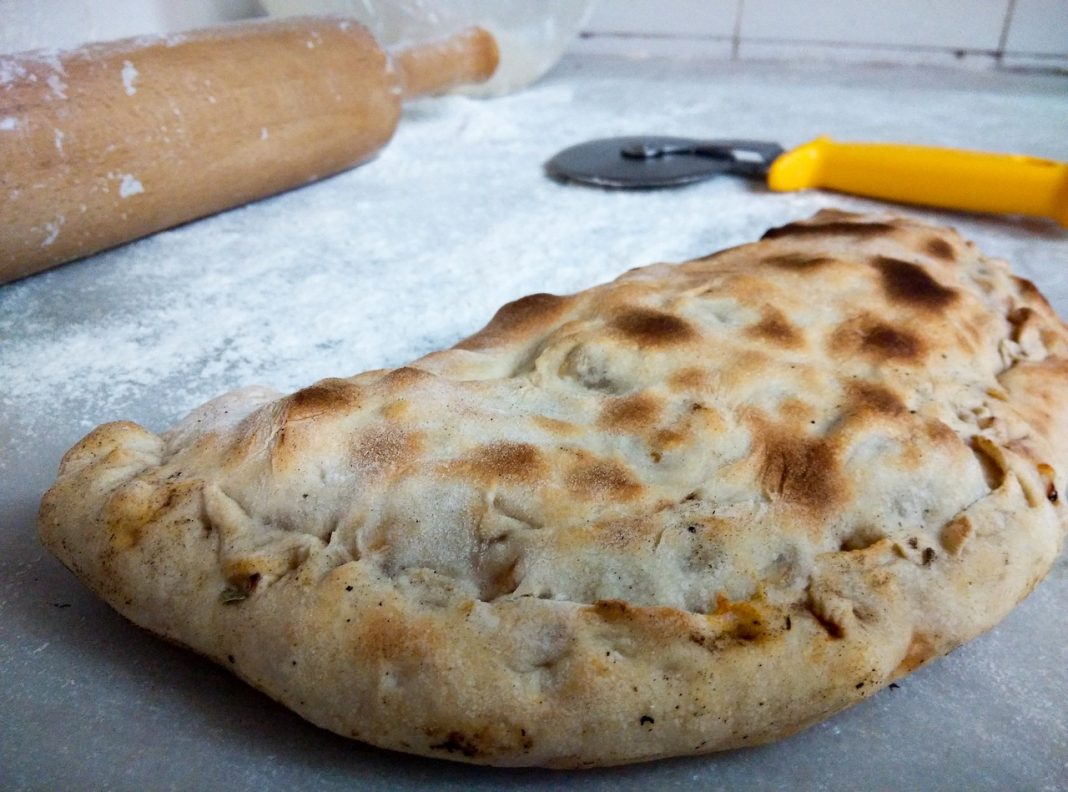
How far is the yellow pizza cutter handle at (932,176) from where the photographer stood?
6.76 feet

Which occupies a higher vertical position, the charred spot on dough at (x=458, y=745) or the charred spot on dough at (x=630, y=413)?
the charred spot on dough at (x=630, y=413)

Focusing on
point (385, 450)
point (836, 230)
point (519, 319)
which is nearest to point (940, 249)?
point (836, 230)

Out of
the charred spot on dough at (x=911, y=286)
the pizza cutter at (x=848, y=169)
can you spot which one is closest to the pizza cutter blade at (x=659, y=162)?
the pizza cutter at (x=848, y=169)

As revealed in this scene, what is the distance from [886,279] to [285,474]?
89cm

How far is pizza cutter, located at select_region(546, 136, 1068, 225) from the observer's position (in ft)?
6.81

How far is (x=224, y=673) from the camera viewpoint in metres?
0.97

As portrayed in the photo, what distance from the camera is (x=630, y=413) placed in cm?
108

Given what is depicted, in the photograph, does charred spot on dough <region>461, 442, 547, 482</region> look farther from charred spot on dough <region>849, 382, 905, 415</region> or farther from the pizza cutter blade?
the pizza cutter blade

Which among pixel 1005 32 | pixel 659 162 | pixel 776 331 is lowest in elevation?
pixel 659 162

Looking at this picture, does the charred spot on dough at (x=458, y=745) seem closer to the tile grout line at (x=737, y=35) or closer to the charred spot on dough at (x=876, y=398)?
the charred spot on dough at (x=876, y=398)

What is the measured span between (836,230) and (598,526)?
893mm

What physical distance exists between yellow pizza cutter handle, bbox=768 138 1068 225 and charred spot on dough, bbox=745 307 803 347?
1131 mm

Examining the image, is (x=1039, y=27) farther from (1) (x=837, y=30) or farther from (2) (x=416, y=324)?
(2) (x=416, y=324)

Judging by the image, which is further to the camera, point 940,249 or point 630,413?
point 940,249
